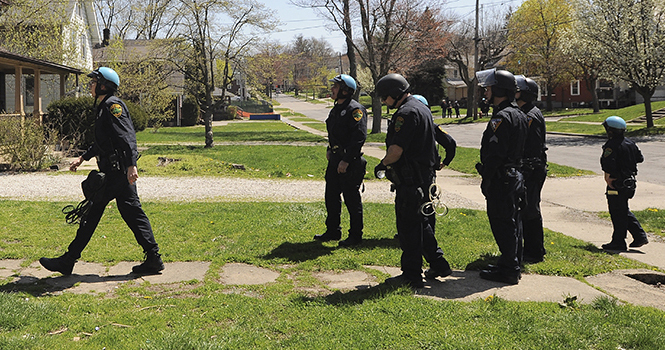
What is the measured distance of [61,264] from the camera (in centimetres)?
537

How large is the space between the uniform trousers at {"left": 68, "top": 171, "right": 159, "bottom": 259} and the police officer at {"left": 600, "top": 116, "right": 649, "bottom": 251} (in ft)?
17.5

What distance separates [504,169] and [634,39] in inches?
962

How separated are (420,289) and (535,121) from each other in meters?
2.47

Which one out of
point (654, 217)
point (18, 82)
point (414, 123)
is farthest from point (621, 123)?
point (18, 82)

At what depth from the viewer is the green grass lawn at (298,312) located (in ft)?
12.2

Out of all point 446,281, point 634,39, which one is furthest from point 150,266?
point 634,39

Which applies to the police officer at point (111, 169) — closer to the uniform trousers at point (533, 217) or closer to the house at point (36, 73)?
the uniform trousers at point (533, 217)

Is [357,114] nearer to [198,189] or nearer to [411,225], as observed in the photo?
[411,225]

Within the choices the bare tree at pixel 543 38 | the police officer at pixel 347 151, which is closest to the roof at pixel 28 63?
the police officer at pixel 347 151

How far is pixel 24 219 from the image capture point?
316 inches

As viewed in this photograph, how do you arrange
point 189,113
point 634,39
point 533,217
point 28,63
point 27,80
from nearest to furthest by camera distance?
point 533,217
point 28,63
point 634,39
point 27,80
point 189,113

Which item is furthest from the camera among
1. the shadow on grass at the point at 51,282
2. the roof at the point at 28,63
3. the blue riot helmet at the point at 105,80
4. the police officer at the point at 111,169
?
the roof at the point at 28,63

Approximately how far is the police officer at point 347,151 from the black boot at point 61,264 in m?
2.86

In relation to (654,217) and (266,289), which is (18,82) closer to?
(266,289)
